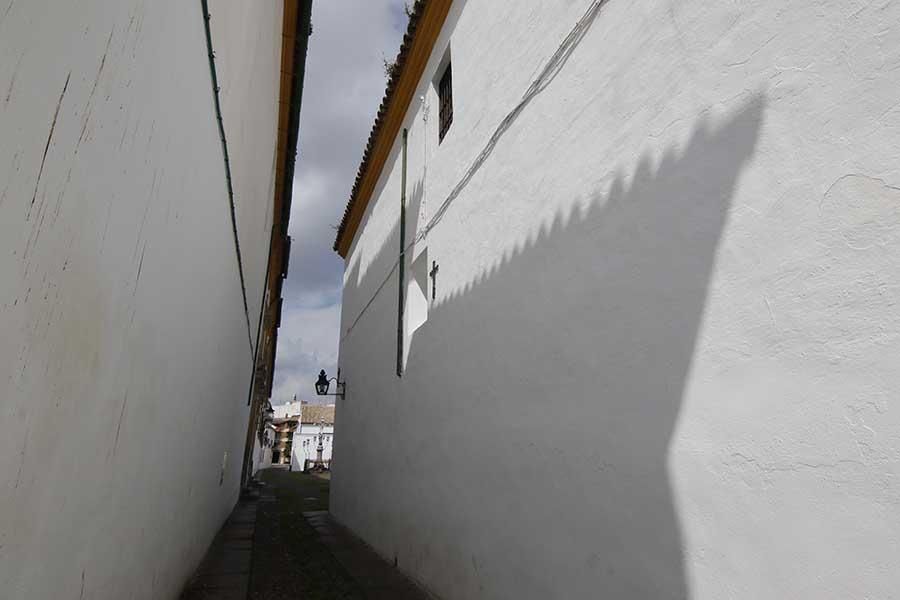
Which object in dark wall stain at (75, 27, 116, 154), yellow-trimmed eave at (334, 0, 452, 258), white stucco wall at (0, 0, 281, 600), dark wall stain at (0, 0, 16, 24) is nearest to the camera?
dark wall stain at (0, 0, 16, 24)

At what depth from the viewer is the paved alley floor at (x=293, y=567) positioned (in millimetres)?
4863

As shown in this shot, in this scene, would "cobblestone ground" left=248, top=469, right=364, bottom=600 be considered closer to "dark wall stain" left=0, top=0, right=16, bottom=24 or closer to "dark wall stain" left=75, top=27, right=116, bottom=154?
"dark wall stain" left=75, top=27, right=116, bottom=154

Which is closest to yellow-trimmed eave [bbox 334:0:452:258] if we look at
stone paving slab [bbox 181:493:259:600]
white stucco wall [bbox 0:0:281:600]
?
white stucco wall [bbox 0:0:281:600]

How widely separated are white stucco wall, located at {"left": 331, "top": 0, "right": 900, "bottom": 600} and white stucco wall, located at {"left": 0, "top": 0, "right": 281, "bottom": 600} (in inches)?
75.4

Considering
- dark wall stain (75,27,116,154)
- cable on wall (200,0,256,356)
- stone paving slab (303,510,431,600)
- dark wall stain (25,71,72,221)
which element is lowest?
stone paving slab (303,510,431,600)

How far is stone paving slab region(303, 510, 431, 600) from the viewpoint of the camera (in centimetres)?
491

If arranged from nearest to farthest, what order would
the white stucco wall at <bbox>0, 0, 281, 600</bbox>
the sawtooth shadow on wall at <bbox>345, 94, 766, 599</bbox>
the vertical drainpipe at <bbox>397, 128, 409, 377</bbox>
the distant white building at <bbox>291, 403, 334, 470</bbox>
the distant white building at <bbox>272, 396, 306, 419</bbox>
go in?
the white stucco wall at <bbox>0, 0, 281, 600</bbox>
the sawtooth shadow on wall at <bbox>345, 94, 766, 599</bbox>
the vertical drainpipe at <bbox>397, 128, 409, 377</bbox>
the distant white building at <bbox>291, 403, 334, 470</bbox>
the distant white building at <bbox>272, 396, 306, 419</bbox>

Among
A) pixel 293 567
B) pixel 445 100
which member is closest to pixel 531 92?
pixel 445 100

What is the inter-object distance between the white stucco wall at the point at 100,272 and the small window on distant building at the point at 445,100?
251 cm

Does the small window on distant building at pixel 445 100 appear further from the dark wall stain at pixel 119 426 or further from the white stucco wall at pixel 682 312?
the dark wall stain at pixel 119 426

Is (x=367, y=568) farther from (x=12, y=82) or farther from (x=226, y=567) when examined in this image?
(x=12, y=82)

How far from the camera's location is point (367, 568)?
236 inches

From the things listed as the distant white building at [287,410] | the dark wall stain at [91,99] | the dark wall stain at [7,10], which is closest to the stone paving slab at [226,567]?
the dark wall stain at [91,99]

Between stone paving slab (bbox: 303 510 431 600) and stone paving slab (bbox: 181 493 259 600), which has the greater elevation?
stone paving slab (bbox: 181 493 259 600)
